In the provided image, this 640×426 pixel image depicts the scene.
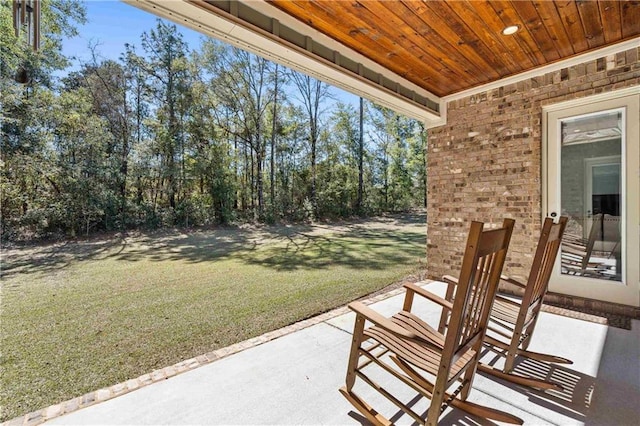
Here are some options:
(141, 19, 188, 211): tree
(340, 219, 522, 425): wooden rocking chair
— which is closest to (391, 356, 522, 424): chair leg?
(340, 219, 522, 425): wooden rocking chair

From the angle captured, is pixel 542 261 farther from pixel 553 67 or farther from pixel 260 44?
pixel 553 67

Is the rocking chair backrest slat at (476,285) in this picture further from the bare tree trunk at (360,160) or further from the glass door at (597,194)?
the bare tree trunk at (360,160)

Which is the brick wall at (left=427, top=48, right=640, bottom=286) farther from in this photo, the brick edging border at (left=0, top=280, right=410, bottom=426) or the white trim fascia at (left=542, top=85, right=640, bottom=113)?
the brick edging border at (left=0, top=280, right=410, bottom=426)

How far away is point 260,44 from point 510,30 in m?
2.21

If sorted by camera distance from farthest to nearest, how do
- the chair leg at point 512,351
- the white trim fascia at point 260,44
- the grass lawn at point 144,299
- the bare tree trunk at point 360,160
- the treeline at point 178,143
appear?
the bare tree trunk at point 360,160, the treeline at point 178,143, the grass lawn at point 144,299, the white trim fascia at point 260,44, the chair leg at point 512,351

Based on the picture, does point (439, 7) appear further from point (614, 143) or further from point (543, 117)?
point (614, 143)

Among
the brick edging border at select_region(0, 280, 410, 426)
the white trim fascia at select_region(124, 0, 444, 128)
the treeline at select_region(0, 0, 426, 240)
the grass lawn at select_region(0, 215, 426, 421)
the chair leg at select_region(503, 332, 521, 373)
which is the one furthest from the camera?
the treeline at select_region(0, 0, 426, 240)

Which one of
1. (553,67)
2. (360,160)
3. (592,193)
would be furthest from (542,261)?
(360,160)

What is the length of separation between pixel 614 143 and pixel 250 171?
13.0 meters

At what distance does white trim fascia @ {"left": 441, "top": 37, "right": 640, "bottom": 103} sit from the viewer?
301cm

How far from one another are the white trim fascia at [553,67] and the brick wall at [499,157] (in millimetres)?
57

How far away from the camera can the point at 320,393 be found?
1864mm

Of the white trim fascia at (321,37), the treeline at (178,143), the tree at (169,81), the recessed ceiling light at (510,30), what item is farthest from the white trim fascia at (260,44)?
the tree at (169,81)

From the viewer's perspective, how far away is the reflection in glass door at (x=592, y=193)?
3.22 meters
